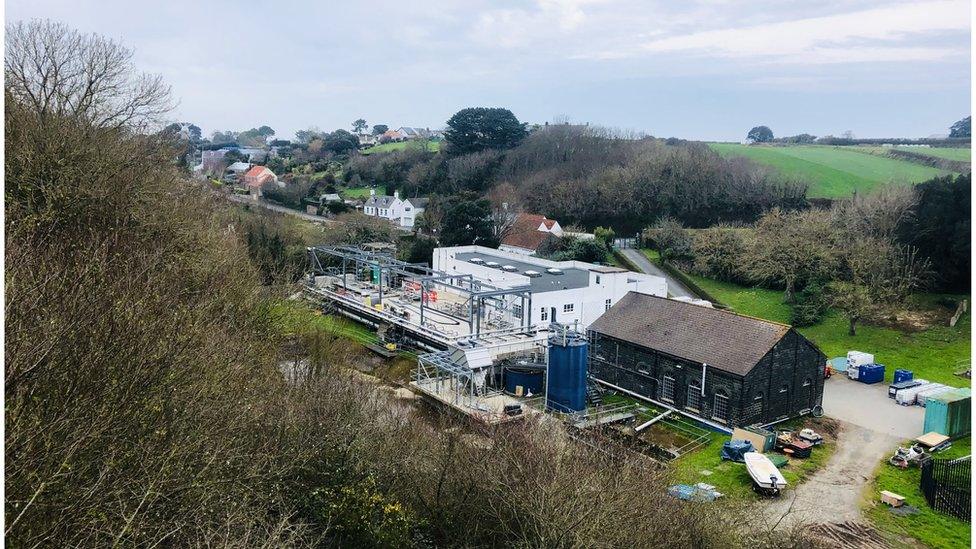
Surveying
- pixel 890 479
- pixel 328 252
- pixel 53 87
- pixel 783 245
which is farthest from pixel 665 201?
pixel 53 87

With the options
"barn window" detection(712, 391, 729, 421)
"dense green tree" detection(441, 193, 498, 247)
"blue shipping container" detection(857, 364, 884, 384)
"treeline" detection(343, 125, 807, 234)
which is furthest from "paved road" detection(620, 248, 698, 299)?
"barn window" detection(712, 391, 729, 421)

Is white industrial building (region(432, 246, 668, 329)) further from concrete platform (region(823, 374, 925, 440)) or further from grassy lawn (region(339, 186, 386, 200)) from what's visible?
grassy lawn (region(339, 186, 386, 200))

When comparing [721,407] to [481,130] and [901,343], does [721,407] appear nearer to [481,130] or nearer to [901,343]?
[901,343]

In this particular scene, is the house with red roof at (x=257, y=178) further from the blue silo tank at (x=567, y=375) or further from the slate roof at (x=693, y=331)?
the blue silo tank at (x=567, y=375)

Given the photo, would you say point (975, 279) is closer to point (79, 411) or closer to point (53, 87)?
point (79, 411)

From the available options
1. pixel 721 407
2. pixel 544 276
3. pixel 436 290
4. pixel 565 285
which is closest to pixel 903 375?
pixel 721 407

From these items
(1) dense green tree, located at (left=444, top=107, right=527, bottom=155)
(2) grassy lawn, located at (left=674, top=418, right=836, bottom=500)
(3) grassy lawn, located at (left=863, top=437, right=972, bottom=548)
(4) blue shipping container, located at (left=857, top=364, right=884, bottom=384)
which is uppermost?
(1) dense green tree, located at (left=444, top=107, right=527, bottom=155)

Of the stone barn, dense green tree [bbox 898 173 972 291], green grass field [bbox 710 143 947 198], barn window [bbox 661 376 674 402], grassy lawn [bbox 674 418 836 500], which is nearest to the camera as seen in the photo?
grassy lawn [bbox 674 418 836 500]

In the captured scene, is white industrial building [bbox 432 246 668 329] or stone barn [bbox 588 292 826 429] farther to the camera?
white industrial building [bbox 432 246 668 329]
